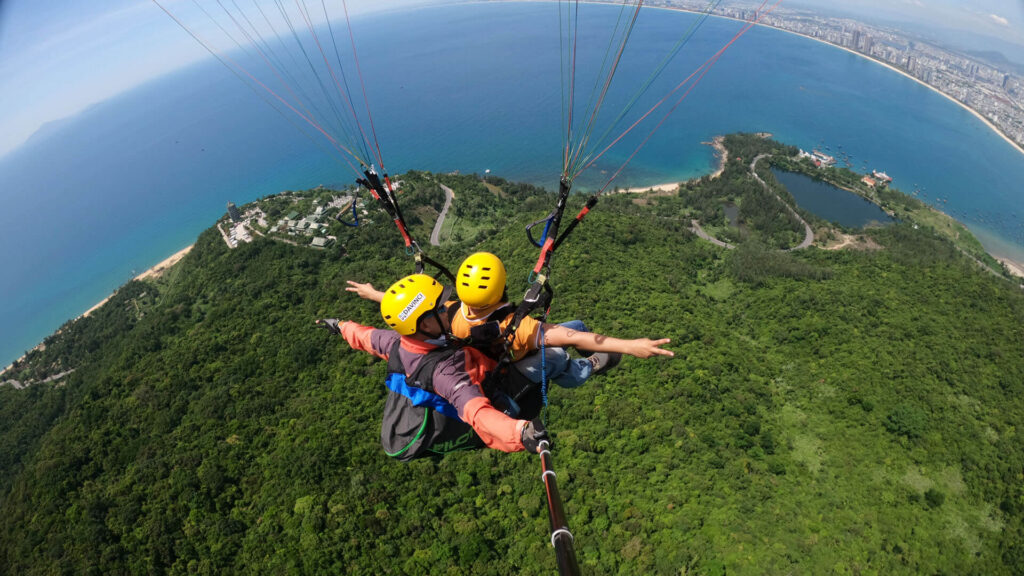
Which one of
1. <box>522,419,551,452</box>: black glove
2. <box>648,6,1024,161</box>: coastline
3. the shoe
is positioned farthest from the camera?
<box>648,6,1024,161</box>: coastline

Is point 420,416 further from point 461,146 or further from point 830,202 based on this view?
point 461,146

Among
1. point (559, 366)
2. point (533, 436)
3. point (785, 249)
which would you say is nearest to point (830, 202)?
point (785, 249)

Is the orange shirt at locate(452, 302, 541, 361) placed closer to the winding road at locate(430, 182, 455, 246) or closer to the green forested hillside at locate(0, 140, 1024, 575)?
the green forested hillside at locate(0, 140, 1024, 575)

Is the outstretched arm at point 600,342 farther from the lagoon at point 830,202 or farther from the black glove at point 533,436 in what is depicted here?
the lagoon at point 830,202

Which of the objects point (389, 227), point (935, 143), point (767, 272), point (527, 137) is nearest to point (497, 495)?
point (389, 227)

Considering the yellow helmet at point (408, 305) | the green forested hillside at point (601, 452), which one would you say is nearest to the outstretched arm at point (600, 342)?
the yellow helmet at point (408, 305)

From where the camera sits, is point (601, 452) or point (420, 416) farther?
point (601, 452)

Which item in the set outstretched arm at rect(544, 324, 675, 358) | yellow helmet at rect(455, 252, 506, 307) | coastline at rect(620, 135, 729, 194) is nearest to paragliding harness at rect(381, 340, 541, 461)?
yellow helmet at rect(455, 252, 506, 307)
